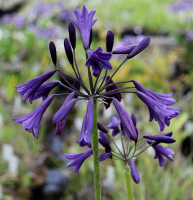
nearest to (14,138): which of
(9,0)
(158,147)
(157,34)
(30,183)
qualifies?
(30,183)

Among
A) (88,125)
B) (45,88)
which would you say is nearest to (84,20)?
(45,88)

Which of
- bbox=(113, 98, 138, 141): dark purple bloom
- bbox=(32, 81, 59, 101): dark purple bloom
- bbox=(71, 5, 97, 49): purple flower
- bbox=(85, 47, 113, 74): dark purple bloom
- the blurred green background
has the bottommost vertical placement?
the blurred green background

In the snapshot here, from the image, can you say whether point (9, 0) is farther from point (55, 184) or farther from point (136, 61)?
point (55, 184)

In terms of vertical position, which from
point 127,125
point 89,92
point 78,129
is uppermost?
point 89,92

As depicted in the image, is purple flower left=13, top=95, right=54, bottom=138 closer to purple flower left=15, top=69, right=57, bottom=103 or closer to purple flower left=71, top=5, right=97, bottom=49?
purple flower left=15, top=69, right=57, bottom=103

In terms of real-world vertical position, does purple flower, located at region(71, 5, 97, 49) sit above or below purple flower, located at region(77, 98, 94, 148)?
above

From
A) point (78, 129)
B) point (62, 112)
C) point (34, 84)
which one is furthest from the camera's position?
point (78, 129)

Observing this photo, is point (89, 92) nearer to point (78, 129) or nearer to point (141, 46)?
point (141, 46)

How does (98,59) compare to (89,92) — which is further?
(89,92)

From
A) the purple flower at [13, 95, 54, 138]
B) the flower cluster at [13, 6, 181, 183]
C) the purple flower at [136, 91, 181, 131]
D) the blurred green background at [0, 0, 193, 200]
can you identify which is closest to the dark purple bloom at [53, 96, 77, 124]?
the flower cluster at [13, 6, 181, 183]
